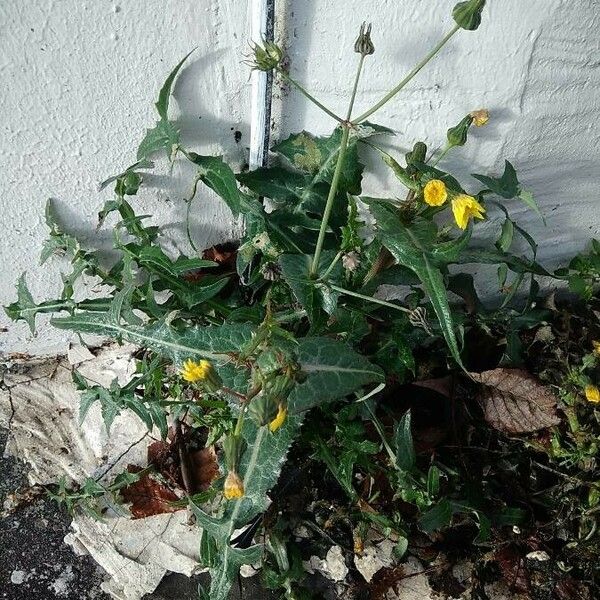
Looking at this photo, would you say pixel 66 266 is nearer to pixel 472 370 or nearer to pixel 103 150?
pixel 103 150

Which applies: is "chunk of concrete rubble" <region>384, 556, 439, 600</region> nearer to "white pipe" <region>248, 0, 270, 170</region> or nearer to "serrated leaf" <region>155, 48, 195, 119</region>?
"white pipe" <region>248, 0, 270, 170</region>

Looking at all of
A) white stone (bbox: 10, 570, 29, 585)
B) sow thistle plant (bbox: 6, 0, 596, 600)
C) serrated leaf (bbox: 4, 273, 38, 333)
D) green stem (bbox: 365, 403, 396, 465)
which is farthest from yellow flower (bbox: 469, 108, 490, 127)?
white stone (bbox: 10, 570, 29, 585)

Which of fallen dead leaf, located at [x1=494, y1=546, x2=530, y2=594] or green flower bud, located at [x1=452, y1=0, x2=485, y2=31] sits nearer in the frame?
green flower bud, located at [x1=452, y1=0, x2=485, y2=31]

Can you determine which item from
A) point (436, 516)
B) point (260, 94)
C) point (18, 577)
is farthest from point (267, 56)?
point (18, 577)

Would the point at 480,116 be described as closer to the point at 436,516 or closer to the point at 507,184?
the point at 507,184

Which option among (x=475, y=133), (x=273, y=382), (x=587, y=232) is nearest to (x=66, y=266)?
(x=273, y=382)

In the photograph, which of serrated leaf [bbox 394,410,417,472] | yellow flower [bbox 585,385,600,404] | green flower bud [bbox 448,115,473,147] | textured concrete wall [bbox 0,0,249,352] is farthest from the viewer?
yellow flower [bbox 585,385,600,404]
